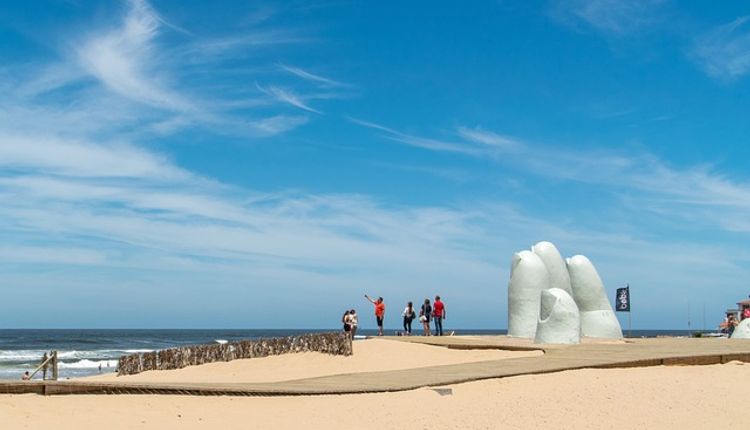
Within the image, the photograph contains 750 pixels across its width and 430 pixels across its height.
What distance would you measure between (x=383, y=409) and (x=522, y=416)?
5.61 ft

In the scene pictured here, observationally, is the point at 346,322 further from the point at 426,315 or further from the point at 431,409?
the point at 431,409

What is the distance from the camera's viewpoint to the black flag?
2611 centimetres

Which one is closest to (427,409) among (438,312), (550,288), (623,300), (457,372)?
(457,372)

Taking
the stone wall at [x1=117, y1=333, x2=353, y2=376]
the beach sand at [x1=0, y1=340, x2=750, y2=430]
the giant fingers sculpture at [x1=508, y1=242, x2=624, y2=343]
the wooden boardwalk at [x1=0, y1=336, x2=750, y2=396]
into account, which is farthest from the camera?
the giant fingers sculpture at [x1=508, y1=242, x2=624, y2=343]

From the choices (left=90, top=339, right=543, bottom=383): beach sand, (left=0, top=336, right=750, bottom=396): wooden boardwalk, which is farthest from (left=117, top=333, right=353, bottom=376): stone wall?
(left=0, top=336, right=750, bottom=396): wooden boardwalk

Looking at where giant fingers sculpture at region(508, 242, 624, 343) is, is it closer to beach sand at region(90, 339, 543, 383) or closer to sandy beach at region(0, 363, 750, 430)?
beach sand at region(90, 339, 543, 383)

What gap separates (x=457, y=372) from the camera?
1359 cm

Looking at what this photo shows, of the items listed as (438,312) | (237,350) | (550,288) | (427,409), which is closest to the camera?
(427,409)

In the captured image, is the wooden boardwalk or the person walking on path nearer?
the wooden boardwalk

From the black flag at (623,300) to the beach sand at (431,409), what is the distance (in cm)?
1356

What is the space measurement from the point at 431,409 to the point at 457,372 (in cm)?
301

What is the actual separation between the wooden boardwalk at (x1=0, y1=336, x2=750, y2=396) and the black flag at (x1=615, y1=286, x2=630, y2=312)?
20.7ft

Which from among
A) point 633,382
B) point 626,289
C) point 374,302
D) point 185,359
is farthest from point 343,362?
point 626,289

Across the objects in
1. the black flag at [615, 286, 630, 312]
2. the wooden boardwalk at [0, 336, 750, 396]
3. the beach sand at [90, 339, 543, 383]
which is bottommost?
the beach sand at [90, 339, 543, 383]
